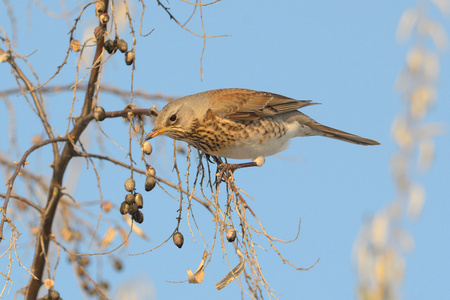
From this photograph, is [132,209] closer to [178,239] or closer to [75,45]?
[178,239]

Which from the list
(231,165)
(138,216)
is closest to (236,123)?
(231,165)

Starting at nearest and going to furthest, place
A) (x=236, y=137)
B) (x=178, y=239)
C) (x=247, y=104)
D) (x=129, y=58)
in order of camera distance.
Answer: (x=178, y=239)
(x=129, y=58)
(x=236, y=137)
(x=247, y=104)

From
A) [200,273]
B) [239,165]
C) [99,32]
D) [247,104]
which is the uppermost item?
[247,104]

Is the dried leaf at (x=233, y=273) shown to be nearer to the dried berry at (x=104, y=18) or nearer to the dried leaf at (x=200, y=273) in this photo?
the dried leaf at (x=200, y=273)

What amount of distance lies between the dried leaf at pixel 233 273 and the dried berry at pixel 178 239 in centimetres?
31

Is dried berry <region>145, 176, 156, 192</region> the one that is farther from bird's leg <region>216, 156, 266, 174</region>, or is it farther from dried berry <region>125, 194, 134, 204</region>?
bird's leg <region>216, 156, 266, 174</region>

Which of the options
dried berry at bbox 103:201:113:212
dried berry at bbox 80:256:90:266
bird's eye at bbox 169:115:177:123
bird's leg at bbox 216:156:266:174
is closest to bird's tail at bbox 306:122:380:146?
bird's leg at bbox 216:156:266:174

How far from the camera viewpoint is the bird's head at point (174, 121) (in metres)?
4.08

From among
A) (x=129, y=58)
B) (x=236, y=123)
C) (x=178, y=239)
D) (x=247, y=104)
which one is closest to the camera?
(x=178, y=239)

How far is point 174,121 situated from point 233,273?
58.6 inches

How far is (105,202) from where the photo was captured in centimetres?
414

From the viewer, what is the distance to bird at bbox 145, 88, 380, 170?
170 inches

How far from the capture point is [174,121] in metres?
4.25

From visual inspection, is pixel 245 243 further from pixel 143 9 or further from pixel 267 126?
pixel 267 126
